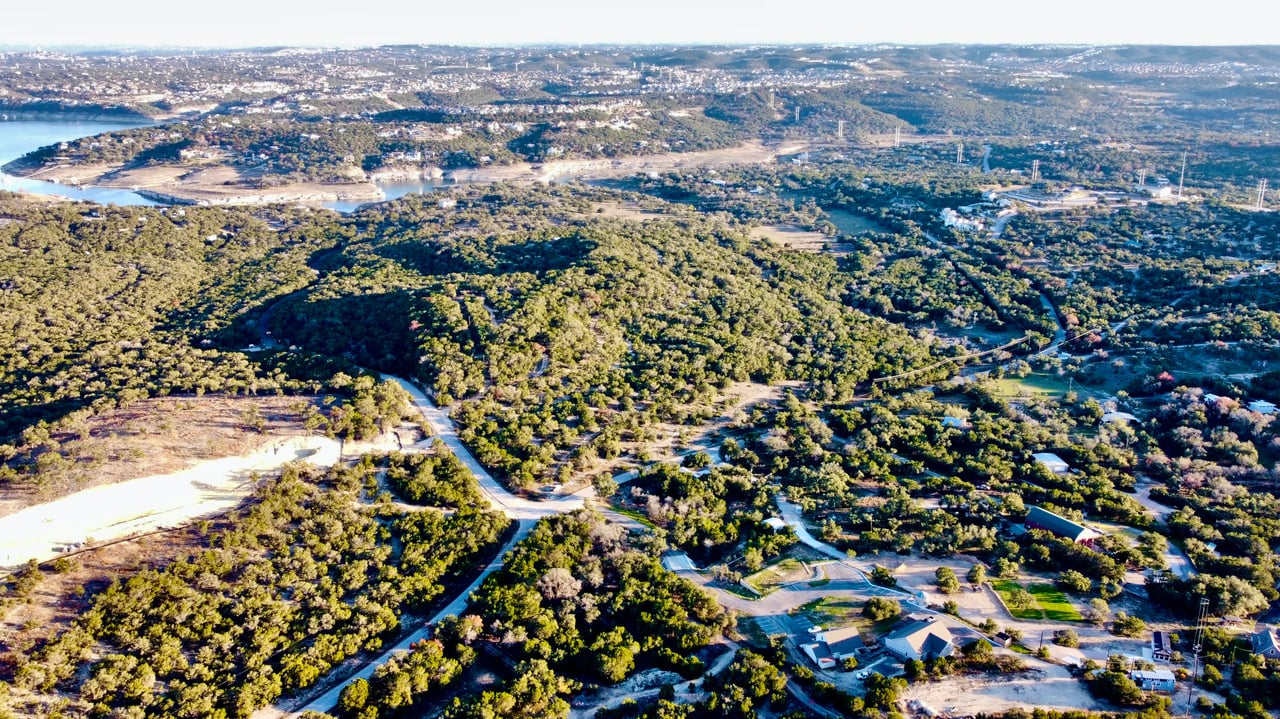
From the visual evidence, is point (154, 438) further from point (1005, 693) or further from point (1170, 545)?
point (1170, 545)

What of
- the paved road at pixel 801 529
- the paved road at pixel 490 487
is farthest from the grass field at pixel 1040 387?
the paved road at pixel 490 487

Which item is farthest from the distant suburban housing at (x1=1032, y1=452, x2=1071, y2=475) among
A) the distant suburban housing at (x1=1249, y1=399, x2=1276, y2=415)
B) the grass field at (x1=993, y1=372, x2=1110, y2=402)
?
the distant suburban housing at (x1=1249, y1=399, x2=1276, y2=415)

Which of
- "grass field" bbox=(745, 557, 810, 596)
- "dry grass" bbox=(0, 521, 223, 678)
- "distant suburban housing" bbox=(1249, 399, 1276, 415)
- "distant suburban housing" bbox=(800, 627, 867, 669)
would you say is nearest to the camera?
"distant suburban housing" bbox=(800, 627, 867, 669)

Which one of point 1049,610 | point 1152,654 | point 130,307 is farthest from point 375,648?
point 130,307

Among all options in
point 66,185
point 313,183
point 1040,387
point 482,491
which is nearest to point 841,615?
point 482,491

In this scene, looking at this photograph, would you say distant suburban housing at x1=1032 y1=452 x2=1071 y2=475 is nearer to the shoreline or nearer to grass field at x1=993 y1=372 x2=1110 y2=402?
grass field at x1=993 y1=372 x2=1110 y2=402

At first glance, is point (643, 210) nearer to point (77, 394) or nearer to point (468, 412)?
point (468, 412)
